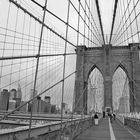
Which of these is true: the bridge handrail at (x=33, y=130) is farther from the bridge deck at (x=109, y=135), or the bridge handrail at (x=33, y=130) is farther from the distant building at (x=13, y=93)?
the bridge deck at (x=109, y=135)

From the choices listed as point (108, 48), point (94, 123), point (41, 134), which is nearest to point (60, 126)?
point (41, 134)

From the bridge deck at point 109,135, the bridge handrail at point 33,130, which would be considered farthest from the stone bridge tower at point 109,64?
the bridge handrail at point 33,130

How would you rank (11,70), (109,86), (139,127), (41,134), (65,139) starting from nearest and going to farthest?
(41,134) → (11,70) → (65,139) → (139,127) → (109,86)

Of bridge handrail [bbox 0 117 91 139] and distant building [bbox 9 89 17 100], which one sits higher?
distant building [bbox 9 89 17 100]

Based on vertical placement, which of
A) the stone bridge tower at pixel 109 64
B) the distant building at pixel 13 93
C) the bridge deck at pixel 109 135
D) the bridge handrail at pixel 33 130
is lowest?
the bridge deck at pixel 109 135

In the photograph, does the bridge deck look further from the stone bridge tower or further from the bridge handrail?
the stone bridge tower

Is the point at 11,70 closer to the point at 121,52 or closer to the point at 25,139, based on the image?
the point at 25,139

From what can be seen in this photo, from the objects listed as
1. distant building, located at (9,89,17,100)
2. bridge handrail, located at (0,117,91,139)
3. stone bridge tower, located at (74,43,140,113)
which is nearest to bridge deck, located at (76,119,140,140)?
bridge handrail, located at (0,117,91,139)

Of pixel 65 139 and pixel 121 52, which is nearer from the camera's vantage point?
pixel 65 139

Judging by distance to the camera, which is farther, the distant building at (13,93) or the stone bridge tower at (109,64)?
the stone bridge tower at (109,64)

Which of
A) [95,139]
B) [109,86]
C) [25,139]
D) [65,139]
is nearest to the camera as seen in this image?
[25,139]

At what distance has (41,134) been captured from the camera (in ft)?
10.9

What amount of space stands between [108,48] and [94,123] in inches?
903

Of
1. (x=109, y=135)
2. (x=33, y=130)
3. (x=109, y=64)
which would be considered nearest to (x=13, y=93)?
(x=33, y=130)
